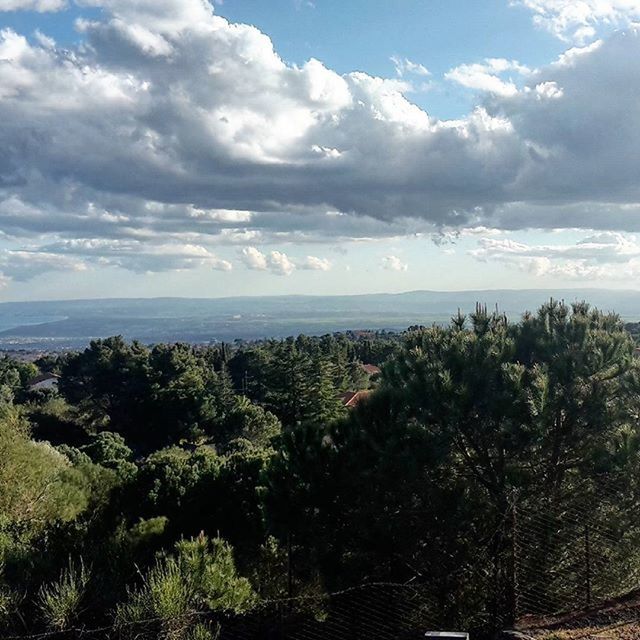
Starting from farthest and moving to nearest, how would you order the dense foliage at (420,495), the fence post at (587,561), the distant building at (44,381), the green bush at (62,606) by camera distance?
the distant building at (44,381) → the dense foliage at (420,495) → the fence post at (587,561) → the green bush at (62,606)

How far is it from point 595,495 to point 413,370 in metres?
2.59

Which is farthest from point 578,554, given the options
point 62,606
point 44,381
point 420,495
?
point 44,381

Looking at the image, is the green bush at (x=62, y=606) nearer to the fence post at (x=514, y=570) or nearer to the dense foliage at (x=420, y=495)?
the dense foliage at (x=420, y=495)

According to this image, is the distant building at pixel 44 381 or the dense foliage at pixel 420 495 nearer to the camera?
the dense foliage at pixel 420 495

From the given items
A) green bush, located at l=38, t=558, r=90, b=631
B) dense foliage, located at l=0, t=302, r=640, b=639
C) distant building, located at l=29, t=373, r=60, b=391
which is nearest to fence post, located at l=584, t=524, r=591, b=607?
dense foliage, located at l=0, t=302, r=640, b=639

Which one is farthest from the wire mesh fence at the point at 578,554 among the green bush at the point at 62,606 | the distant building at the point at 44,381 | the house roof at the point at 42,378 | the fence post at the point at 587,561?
the house roof at the point at 42,378

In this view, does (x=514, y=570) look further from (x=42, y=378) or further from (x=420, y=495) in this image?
Result: (x=42, y=378)

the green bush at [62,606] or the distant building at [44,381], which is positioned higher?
the green bush at [62,606]

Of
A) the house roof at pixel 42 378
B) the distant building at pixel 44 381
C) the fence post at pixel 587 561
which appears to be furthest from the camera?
the house roof at pixel 42 378

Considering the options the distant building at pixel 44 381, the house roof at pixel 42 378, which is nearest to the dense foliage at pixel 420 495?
the distant building at pixel 44 381

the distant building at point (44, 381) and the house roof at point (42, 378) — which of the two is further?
the house roof at point (42, 378)

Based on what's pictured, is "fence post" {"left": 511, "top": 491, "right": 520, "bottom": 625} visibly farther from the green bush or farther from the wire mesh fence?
the green bush

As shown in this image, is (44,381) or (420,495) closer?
(420,495)

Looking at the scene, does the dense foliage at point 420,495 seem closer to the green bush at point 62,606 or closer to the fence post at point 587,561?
the green bush at point 62,606
